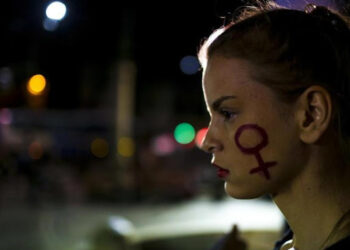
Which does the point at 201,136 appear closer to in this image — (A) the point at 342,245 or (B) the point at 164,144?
(B) the point at 164,144

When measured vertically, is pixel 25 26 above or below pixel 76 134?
below

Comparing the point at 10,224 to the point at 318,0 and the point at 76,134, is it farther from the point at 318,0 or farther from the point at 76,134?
the point at 76,134

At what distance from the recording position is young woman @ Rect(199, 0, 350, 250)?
4.75 ft

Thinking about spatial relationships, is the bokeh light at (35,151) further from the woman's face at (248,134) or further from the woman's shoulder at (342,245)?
the woman's shoulder at (342,245)

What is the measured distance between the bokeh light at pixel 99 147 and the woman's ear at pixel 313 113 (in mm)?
33340

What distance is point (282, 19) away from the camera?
151cm

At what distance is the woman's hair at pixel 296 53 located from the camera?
145cm

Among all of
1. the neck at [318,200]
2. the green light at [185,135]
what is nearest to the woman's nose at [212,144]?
the neck at [318,200]

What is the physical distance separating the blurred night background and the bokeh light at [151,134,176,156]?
0.36ft

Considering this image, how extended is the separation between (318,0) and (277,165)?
665 millimetres

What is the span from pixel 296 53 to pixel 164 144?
3182cm

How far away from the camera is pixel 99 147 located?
35344 mm

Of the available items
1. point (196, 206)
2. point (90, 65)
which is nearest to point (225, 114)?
point (196, 206)

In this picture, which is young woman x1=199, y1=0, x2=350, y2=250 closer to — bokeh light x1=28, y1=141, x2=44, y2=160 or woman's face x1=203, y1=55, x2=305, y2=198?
woman's face x1=203, y1=55, x2=305, y2=198
